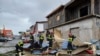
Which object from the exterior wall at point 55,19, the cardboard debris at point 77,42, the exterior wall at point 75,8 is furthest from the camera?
the exterior wall at point 55,19

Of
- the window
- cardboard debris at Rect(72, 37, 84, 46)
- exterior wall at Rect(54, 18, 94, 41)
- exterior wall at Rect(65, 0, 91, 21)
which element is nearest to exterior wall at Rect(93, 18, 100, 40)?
exterior wall at Rect(54, 18, 94, 41)

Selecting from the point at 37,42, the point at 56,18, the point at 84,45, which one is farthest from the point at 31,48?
the point at 56,18

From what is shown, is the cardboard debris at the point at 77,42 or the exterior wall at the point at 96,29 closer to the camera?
the cardboard debris at the point at 77,42

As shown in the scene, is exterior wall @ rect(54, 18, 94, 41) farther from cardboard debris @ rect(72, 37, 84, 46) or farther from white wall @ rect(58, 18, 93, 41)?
cardboard debris @ rect(72, 37, 84, 46)

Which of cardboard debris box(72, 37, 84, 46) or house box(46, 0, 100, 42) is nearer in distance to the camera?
cardboard debris box(72, 37, 84, 46)

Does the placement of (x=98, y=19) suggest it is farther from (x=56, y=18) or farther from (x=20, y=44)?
(x=56, y=18)

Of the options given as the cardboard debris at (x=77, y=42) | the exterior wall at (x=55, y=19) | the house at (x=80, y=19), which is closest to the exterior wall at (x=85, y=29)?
the house at (x=80, y=19)

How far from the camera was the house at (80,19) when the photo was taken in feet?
64.5

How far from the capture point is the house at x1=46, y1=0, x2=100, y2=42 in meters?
19.7

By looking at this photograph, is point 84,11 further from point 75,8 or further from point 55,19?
point 55,19

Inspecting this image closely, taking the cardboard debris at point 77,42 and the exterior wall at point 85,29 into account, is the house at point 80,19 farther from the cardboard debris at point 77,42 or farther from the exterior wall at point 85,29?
the cardboard debris at point 77,42

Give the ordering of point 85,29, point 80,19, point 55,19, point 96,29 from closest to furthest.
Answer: point 96,29, point 85,29, point 80,19, point 55,19

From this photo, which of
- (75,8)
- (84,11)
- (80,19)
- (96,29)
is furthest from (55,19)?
(96,29)

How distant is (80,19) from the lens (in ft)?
69.7
